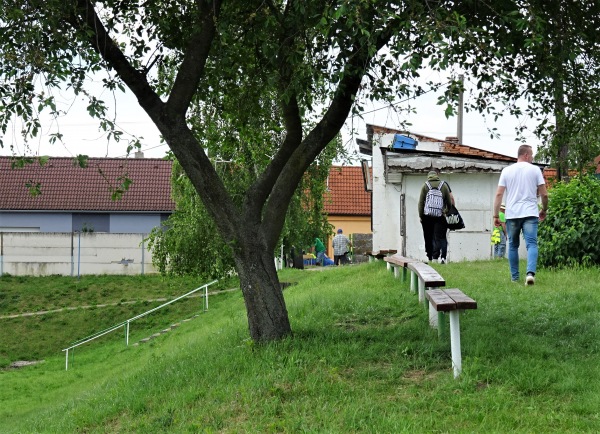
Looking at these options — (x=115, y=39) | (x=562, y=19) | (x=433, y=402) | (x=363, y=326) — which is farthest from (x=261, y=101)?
(x=433, y=402)

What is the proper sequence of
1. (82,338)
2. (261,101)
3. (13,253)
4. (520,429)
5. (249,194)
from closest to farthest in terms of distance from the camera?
1. (520,429)
2. (249,194)
3. (261,101)
4. (82,338)
5. (13,253)

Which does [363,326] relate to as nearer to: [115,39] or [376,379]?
[376,379]

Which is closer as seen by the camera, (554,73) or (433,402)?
(433,402)

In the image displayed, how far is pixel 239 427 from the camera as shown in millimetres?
7477

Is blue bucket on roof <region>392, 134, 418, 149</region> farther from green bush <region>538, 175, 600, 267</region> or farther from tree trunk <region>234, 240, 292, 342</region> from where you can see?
tree trunk <region>234, 240, 292, 342</region>

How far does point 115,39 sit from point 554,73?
5088mm

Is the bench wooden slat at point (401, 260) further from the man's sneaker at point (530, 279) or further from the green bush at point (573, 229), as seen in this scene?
the green bush at point (573, 229)

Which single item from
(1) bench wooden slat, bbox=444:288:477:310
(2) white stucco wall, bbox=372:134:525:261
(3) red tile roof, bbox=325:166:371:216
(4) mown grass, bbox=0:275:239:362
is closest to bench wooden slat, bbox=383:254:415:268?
(1) bench wooden slat, bbox=444:288:477:310

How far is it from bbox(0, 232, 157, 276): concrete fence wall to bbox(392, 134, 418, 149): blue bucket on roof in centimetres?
1861

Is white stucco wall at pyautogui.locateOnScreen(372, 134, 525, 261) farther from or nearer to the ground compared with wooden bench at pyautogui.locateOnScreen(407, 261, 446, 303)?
farther from the ground

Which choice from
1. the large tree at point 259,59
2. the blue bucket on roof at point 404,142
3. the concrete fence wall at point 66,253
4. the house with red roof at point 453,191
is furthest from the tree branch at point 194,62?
the concrete fence wall at point 66,253

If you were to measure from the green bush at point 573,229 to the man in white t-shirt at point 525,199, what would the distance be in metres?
2.43

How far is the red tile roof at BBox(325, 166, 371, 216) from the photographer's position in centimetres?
5503

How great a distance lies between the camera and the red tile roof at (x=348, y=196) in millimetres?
55031
